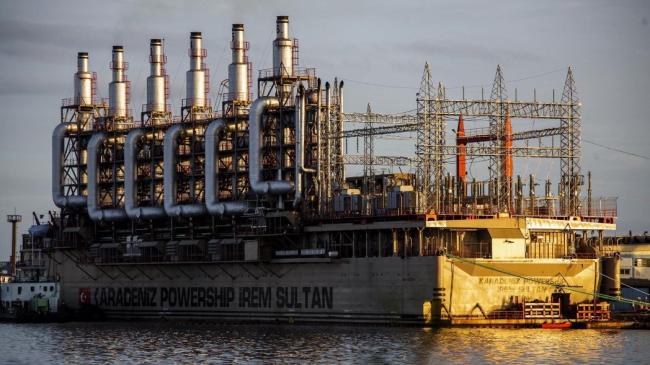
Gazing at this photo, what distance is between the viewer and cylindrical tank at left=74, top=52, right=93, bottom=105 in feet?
534

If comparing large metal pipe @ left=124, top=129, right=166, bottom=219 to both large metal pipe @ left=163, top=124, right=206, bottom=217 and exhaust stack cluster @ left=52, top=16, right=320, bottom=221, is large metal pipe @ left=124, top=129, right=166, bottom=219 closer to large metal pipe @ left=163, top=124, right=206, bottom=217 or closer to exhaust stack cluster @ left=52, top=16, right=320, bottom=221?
exhaust stack cluster @ left=52, top=16, right=320, bottom=221

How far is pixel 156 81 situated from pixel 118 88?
669 cm

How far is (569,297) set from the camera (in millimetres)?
127375

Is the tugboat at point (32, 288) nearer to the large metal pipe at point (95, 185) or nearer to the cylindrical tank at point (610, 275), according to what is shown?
the large metal pipe at point (95, 185)

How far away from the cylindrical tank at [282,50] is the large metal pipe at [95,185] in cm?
2331

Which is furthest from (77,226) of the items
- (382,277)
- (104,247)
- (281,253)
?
(382,277)

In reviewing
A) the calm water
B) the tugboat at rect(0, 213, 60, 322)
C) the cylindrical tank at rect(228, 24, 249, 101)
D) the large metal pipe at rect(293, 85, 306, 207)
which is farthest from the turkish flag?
the large metal pipe at rect(293, 85, 306, 207)

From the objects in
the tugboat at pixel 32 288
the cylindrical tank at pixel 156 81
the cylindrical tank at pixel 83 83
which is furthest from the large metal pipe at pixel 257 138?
the cylindrical tank at pixel 83 83

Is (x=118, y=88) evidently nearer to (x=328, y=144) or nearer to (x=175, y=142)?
(x=175, y=142)

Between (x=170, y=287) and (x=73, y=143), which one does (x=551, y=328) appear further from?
(x=73, y=143)

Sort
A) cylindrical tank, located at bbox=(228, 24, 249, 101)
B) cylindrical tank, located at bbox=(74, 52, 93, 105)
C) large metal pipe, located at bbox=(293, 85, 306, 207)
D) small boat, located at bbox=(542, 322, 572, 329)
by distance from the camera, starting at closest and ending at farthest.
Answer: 1. small boat, located at bbox=(542, 322, 572, 329)
2. large metal pipe, located at bbox=(293, 85, 306, 207)
3. cylindrical tank, located at bbox=(228, 24, 249, 101)
4. cylindrical tank, located at bbox=(74, 52, 93, 105)

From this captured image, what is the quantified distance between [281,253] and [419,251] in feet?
49.7

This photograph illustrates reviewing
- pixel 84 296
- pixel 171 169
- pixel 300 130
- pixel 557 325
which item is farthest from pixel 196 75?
pixel 557 325

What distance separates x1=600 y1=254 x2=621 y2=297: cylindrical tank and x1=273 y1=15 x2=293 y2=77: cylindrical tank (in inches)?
1235
